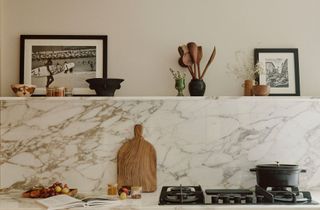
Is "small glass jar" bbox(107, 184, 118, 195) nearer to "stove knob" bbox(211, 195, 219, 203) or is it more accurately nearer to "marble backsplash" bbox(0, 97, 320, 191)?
"marble backsplash" bbox(0, 97, 320, 191)

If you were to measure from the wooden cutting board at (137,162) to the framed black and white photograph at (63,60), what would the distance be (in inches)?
18.6

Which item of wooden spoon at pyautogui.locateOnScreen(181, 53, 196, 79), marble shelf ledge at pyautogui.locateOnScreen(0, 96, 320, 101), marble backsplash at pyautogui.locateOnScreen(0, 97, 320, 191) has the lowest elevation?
marble backsplash at pyautogui.locateOnScreen(0, 97, 320, 191)

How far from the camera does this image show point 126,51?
2.85m

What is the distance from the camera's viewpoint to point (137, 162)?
275cm

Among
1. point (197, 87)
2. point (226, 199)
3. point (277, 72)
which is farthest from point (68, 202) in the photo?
point (277, 72)

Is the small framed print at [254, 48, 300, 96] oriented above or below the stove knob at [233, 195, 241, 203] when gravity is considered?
above

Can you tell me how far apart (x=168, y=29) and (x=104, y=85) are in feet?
2.17

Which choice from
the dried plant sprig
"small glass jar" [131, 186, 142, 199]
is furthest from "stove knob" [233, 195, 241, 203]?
the dried plant sprig

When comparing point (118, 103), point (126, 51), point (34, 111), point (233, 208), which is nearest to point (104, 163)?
point (118, 103)

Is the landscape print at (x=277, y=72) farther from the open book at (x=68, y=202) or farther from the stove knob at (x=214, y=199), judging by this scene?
the open book at (x=68, y=202)

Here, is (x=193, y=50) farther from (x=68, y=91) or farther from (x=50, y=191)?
(x=50, y=191)

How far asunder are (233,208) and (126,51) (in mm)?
1366

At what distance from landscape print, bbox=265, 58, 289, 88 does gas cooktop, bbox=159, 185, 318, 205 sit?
0.78 m

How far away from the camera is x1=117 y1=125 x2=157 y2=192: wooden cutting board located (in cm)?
273
